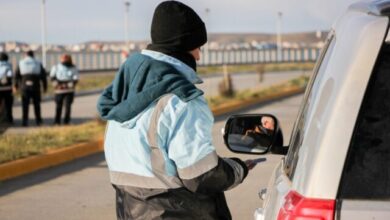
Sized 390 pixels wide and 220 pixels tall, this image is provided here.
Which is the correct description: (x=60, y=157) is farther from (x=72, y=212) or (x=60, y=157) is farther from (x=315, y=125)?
(x=315, y=125)

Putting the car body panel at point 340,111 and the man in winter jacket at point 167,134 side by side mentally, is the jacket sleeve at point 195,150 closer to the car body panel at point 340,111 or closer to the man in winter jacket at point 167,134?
the man in winter jacket at point 167,134

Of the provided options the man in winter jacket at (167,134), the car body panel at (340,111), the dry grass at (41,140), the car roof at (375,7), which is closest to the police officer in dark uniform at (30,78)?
the dry grass at (41,140)

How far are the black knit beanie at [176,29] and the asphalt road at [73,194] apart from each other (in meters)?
4.98

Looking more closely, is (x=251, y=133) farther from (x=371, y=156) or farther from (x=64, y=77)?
(x=64, y=77)

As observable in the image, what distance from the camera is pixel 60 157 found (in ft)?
43.0

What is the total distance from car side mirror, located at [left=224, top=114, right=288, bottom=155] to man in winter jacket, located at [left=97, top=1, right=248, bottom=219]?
0.12 m

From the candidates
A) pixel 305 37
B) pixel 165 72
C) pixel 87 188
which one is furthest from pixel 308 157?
pixel 305 37

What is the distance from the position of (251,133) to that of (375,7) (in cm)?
115

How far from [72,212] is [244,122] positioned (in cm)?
553

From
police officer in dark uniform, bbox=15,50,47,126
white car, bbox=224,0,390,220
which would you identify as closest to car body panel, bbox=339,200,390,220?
white car, bbox=224,0,390,220

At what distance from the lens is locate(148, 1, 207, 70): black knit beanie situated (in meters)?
3.53

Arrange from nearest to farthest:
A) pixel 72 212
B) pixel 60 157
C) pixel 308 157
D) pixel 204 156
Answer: pixel 308 157
pixel 204 156
pixel 72 212
pixel 60 157

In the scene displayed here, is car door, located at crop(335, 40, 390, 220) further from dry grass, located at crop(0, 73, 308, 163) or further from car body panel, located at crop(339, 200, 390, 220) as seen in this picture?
dry grass, located at crop(0, 73, 308, 163)

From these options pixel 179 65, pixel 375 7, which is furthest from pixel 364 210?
pixel 179 65
